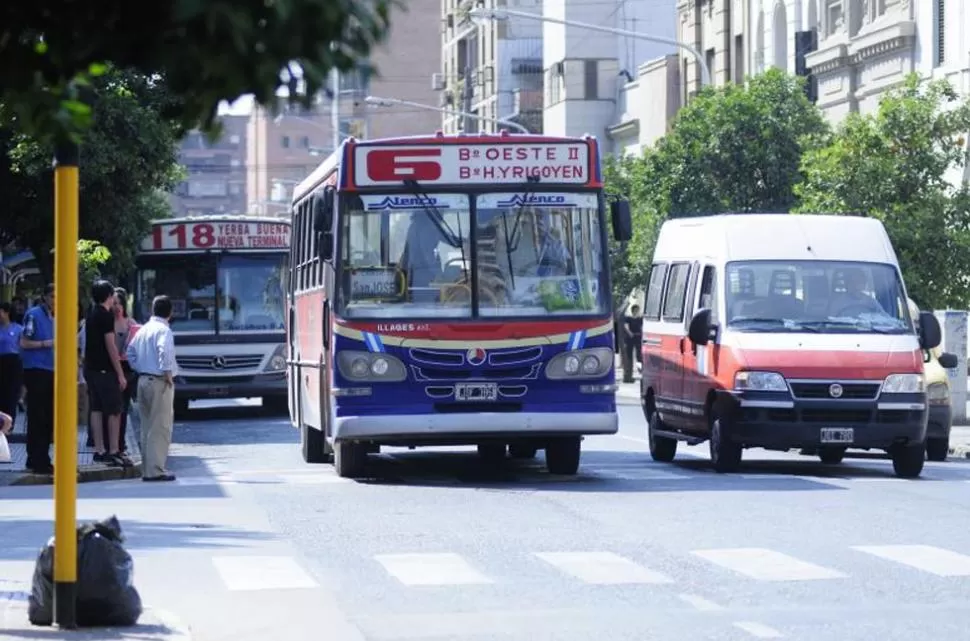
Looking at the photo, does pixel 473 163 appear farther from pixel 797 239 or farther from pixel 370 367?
pixel 797 239

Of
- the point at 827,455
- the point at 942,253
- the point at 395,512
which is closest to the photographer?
the point at 395,512

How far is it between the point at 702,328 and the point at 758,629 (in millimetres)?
10190

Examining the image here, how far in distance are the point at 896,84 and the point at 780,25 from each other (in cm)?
1033

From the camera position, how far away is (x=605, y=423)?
19.3m

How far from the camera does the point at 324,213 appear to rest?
19.5 meters

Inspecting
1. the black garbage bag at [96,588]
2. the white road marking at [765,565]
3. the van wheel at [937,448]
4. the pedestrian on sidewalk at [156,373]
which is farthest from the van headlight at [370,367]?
the black garbage bag at [96,588]

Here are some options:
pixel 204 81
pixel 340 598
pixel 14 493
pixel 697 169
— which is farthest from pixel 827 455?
pixel 697 169

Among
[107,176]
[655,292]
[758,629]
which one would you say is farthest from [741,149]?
[758,629]

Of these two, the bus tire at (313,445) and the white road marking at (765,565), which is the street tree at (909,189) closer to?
the bus tire at (313,445)

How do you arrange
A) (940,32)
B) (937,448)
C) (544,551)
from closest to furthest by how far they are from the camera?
(544,551) → (937,448) → (940,32)

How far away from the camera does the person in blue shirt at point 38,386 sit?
20.6 m

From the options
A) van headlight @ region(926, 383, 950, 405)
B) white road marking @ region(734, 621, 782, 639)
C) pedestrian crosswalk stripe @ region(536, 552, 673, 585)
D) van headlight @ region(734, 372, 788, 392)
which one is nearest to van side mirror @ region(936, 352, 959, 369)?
van headlight @ region(926, 383, 950, 405)

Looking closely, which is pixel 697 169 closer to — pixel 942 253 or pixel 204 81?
pixel 942 253

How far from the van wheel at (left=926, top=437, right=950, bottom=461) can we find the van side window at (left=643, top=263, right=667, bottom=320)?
10.6ft
